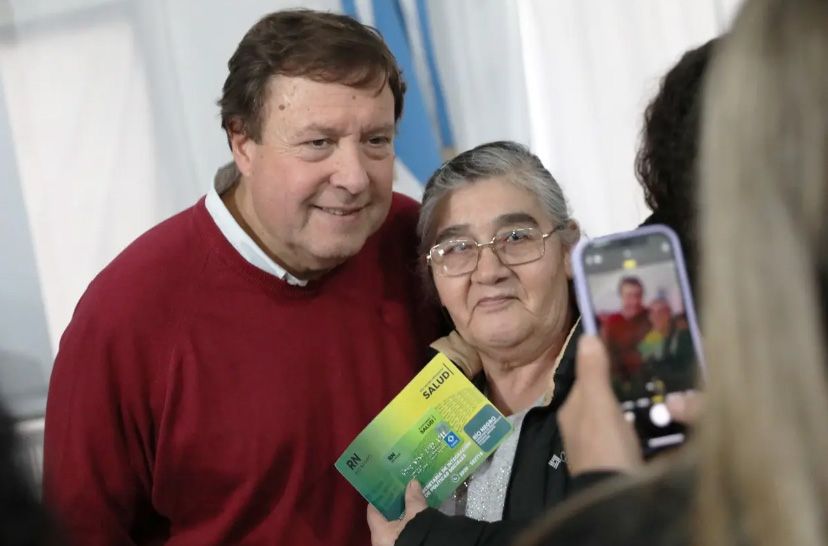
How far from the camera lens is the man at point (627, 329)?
3.21 feet

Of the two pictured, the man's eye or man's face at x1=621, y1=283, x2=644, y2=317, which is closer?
man's face at x1=621, y1=283, x2=644, y2=317

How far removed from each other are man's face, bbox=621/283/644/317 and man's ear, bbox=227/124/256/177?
871mm

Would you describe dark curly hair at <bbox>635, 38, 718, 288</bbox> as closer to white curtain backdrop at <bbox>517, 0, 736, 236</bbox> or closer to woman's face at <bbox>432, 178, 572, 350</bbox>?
woman's face at <bbox>432, 178, 572, 350</bbox>

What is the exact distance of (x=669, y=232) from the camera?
0.98 m

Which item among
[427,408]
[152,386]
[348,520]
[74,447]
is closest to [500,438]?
[427,408]

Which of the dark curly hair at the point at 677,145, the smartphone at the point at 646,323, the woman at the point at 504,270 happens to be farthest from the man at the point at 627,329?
the woman at the point at 504,270

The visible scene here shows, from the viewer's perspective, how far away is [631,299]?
989 millimetres

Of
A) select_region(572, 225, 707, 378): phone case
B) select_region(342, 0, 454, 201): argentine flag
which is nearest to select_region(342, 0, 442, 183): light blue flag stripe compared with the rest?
select_region(342, 0, 454, 201): argentine flag

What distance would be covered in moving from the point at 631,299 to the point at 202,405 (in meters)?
0.84

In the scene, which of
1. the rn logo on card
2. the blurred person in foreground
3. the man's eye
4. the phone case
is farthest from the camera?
the man's eye

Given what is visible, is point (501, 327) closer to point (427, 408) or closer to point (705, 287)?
point (427, 408)

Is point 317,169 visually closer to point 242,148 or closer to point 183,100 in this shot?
point 242,148

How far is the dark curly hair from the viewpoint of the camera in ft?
3.62

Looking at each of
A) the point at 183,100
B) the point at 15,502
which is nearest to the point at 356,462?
the point at 15,502
